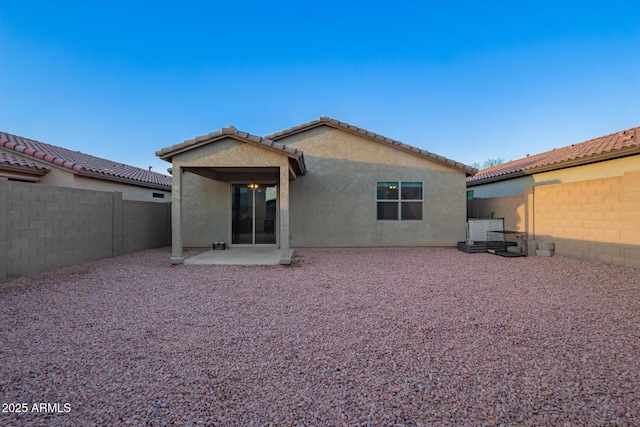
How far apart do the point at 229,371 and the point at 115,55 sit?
606 inches

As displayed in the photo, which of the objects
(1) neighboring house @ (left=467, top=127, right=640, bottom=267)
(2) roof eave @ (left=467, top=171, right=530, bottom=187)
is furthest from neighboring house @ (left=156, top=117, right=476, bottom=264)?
(2) roof eave @ (left=467, top=171, right=530, bottom=187)

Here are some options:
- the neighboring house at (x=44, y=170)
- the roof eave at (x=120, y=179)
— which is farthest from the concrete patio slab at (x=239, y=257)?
the neighboring house at (x=44, y=170)

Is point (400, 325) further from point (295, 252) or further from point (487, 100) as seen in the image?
point (487, 100)

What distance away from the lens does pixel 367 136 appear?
35.0 feet

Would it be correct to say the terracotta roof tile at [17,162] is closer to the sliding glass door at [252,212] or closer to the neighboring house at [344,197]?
the neighboring house at [344,197]

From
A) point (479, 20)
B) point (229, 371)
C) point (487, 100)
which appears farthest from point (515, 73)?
point (229, 371)

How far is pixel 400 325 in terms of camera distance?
3.74m

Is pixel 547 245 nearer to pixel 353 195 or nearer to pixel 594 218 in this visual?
pixel 594 218

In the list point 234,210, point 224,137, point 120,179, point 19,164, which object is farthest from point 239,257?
point 19,164

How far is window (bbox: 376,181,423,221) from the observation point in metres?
10.9

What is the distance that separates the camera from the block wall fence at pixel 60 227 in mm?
6188

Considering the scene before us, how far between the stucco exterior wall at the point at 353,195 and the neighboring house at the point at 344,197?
1.6 inches

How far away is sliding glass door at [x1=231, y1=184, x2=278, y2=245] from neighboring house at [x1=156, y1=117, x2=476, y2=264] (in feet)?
0.13

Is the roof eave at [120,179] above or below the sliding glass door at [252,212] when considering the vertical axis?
above
